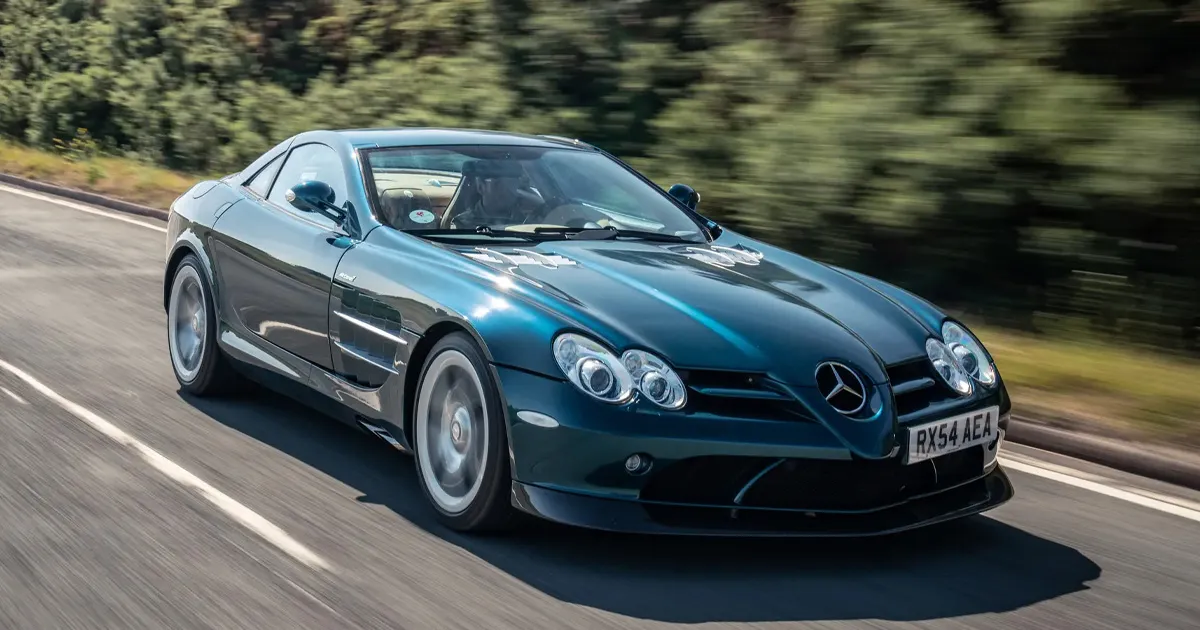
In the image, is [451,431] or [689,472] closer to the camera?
[689,472]

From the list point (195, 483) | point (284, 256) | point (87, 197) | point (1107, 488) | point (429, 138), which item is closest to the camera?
point (195, 483)

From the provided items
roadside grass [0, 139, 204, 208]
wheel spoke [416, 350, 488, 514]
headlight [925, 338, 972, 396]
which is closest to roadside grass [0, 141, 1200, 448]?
headlight [925, 338, 972, 396]

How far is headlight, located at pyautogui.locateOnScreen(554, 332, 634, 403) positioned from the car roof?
1.99 meters

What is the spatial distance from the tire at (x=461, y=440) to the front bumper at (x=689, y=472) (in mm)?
145

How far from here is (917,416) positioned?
4.64 meters

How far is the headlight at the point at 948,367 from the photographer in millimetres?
4949

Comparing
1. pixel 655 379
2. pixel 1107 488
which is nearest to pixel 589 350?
pixel 655 379

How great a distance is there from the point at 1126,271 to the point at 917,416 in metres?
5.25

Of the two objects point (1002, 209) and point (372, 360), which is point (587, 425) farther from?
point (1002, 209)

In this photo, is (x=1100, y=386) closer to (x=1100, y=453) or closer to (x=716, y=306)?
(x=1100, y=453)

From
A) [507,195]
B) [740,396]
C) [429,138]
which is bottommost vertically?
[740,396]

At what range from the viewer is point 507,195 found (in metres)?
5.97

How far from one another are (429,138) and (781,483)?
2.71 m

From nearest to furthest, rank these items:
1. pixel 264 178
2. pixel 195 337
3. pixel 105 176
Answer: pixel 264 178 → pixel 195 337 → pixel 105 176
